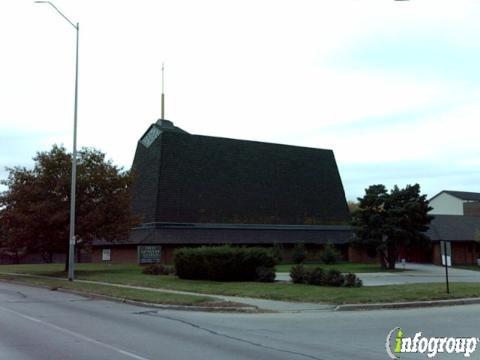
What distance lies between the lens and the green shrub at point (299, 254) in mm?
49688

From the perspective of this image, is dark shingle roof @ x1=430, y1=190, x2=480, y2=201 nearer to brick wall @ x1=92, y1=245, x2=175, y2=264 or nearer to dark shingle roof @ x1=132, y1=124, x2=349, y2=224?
dark shingle roof @ x1=132, y1=124, x2=349, y2=224

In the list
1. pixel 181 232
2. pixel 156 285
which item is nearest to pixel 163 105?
pixel 181 232

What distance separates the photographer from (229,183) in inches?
2277

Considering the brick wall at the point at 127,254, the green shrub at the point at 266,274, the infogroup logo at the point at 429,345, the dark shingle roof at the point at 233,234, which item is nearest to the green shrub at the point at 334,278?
the green shrub at the point at 266,274

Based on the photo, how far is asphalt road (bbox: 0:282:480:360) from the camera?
9.67m

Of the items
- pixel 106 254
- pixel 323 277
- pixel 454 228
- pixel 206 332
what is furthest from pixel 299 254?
pixel 206 332

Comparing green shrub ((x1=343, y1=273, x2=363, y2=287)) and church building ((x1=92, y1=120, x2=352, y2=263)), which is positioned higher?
church building ((x1=92, y1=120, x2=352, y2=263))

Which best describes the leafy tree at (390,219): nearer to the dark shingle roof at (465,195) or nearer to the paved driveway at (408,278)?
the paved driveway at (408,278)

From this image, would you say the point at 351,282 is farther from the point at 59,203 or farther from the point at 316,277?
the point at 59,203

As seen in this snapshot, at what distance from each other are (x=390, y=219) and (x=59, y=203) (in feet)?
73.6

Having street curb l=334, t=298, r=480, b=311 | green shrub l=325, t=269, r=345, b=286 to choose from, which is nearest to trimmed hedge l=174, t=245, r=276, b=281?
green shrub l=325, t=269, r=345, b=286

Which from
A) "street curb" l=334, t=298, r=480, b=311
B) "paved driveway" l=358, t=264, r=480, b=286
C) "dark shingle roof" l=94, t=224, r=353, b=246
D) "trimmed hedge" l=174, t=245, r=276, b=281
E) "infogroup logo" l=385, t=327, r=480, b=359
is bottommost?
"infogroup logo" l=385, t=327, r=480, b=359

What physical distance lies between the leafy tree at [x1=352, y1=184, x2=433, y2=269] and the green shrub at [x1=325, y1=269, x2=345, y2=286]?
63.7ft

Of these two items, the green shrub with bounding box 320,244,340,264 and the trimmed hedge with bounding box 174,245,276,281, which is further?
the green shrub with bounding box 320,244,340,264
